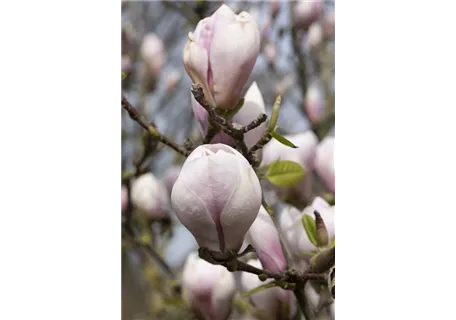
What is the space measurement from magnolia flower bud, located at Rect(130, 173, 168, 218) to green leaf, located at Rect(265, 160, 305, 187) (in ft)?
1.02

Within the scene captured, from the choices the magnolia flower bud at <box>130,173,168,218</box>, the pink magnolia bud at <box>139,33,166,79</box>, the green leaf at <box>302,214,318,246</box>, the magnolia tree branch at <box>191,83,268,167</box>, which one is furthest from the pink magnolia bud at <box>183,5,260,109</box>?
the pink magnolia bud at <box>139,33,166,79</box>

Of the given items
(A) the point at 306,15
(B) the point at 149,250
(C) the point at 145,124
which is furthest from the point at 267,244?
(A) the point at 306,15

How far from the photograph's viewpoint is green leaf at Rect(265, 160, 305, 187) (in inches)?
18.7

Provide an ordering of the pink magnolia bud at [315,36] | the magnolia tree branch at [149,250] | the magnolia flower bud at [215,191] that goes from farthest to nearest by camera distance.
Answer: the pink magnolia bud at [315,36]
the magnolia tree branch at [149,250]
the magnolia flower bud at [215,191]

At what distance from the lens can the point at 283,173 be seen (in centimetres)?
48

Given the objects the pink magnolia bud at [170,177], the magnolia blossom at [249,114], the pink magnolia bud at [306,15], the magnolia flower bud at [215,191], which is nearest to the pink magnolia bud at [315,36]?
the pink magnolia bud at [306,15]

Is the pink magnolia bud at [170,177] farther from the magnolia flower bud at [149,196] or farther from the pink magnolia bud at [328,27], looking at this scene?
the pink magnolia bud at [328,27]

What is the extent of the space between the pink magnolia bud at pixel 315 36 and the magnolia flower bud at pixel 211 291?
1.43 ft

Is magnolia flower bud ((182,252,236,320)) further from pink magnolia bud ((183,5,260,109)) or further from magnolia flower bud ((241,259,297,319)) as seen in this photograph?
pink magnolia bud ((183,5,260,109))

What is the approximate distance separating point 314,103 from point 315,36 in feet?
0.40

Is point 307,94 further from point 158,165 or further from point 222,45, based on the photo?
point 222,45

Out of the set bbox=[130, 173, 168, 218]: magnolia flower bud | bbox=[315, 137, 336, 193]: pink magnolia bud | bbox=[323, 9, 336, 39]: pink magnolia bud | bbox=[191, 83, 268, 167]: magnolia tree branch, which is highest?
bbox=[323, 9, 336, 39]: pink magnolia bud

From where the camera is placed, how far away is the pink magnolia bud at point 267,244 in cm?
45
